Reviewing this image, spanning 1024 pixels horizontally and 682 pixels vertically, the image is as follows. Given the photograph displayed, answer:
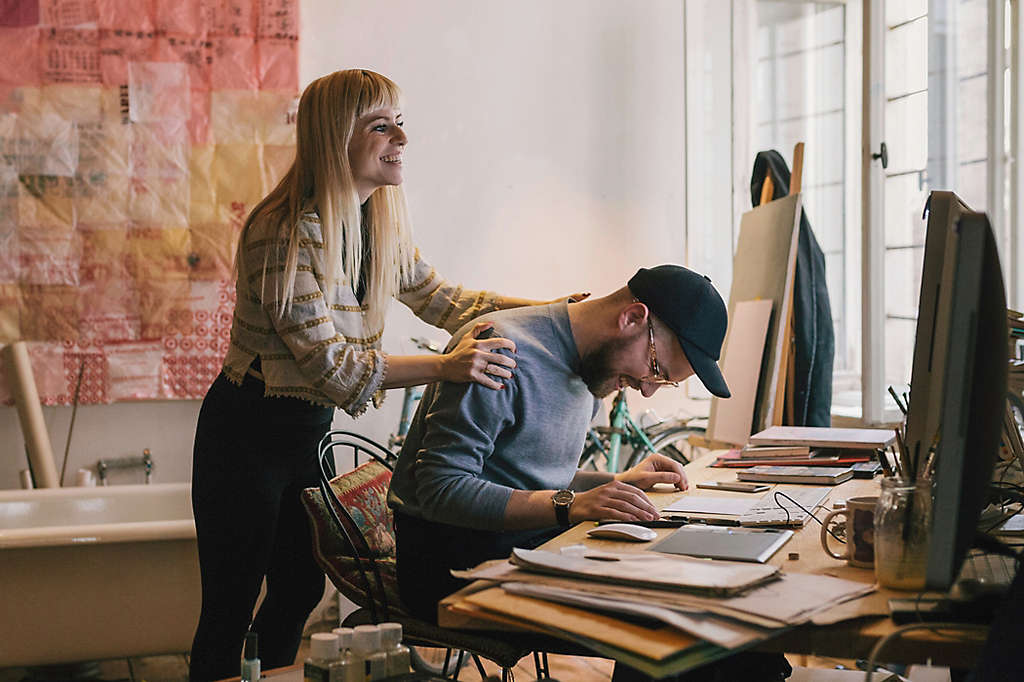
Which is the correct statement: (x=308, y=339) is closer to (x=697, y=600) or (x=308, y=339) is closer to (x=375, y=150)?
(x=375, y=150)

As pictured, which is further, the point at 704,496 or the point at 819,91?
the point at 819,91

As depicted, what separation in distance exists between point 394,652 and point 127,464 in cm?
273

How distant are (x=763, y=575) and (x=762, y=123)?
3506 mm

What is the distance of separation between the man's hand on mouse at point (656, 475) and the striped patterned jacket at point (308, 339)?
57cm

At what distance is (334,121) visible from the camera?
230 cm

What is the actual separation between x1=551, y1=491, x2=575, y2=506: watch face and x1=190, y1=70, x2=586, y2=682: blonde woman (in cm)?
48

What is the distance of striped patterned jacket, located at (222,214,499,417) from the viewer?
216 cm

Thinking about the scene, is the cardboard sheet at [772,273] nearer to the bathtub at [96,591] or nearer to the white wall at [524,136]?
the white wall at [524,136]

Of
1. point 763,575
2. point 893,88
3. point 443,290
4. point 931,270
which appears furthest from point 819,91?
point 763,575

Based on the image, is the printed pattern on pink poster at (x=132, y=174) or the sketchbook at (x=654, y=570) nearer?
the sketchbook at (x=654, y=570)

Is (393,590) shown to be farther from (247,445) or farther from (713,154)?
(713,154)

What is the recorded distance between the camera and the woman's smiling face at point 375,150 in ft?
7.57

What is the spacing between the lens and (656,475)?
2.05m

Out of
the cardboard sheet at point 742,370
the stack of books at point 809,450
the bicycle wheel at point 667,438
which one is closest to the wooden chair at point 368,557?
the stack of books at point 809,450
